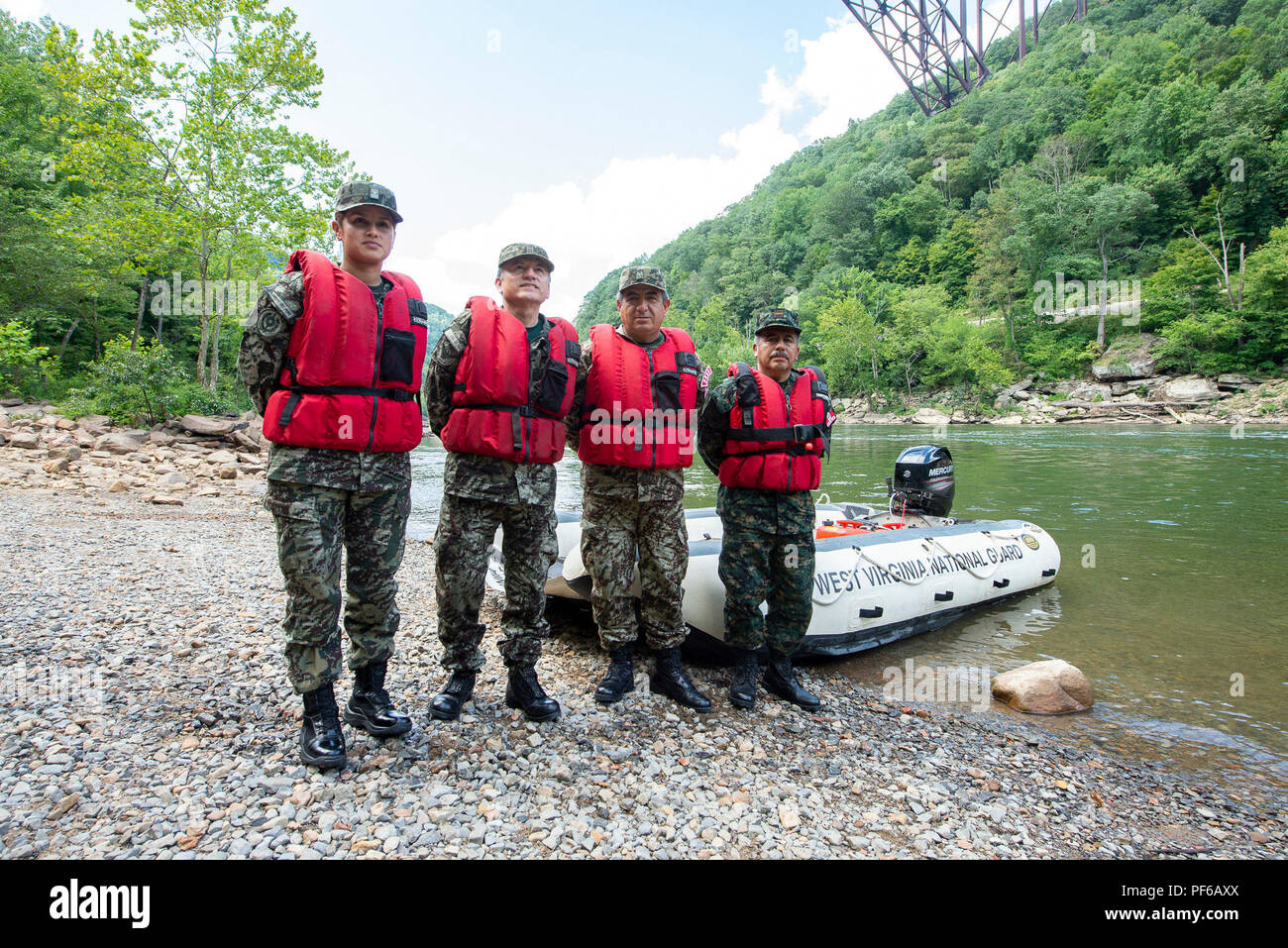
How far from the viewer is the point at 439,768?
264 cm

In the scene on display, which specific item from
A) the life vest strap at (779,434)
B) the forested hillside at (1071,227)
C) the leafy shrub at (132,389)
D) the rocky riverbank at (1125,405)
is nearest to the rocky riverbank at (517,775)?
the life vest strap at (779,434)

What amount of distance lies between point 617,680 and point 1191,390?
140ft

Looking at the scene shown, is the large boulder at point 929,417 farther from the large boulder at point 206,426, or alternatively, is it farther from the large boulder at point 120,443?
the large boulder at point 120,443

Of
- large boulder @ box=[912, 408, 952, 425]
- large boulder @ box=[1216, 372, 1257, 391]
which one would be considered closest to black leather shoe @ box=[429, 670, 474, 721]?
large boulder @ box=[912, 408, 952, 425]

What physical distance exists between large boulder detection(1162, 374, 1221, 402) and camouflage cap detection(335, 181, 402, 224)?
139ft

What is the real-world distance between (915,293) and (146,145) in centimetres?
5717

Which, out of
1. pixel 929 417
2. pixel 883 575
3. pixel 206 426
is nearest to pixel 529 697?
pixel 883 575

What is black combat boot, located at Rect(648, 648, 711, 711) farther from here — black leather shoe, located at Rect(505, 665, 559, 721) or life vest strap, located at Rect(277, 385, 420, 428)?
life vest strap, located at Rect(277, 385, 420, 428)

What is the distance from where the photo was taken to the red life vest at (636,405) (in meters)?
3.34

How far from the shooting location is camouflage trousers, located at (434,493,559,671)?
9.69 feet

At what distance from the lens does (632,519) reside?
11.4ft

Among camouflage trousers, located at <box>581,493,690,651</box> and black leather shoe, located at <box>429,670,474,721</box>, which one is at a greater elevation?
camouflage trousers, located at <box>581,493,690,651</box>

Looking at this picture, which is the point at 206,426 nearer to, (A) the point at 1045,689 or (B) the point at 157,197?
(B) the point at 157,197

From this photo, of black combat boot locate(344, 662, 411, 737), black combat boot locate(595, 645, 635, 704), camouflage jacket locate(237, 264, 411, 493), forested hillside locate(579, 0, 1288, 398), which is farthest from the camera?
forested hillside locate(579, 0, 1288, 398)
